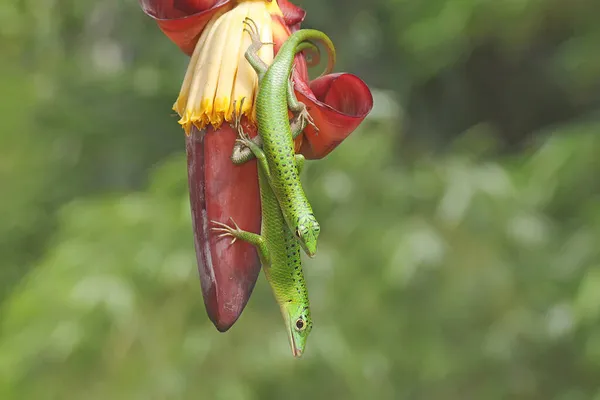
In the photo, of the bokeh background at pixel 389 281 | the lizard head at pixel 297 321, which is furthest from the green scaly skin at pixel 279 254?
the bokeh background at pixel 389 281

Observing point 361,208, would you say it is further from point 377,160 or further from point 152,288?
point 152,288

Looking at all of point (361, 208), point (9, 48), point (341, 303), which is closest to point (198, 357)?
point (341, 303)

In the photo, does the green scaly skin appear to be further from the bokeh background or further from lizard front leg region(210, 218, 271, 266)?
the bokeh background

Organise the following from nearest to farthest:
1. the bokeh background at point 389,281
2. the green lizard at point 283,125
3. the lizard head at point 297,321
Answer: the green lizard at point 283,125 < the lizard head at point 297,321 < the bokeh background at point 389,281

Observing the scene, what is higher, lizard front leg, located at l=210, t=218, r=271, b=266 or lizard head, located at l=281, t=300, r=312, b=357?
lizard front leg, located at l=210, t=218, r=271, b=266

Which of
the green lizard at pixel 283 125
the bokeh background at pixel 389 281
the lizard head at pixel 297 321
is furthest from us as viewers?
the bokeh background at pixel 389 281

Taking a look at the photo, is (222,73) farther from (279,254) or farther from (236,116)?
(279,254)

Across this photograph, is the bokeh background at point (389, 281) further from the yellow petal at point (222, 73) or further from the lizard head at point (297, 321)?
the yellow petal at point (222, 73)

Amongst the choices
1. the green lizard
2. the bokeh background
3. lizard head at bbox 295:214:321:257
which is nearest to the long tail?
the green lizard
